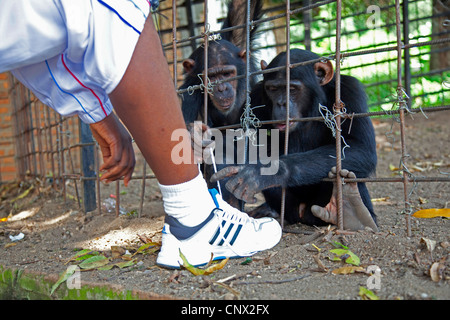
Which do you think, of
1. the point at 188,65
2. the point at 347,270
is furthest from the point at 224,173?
the point at 188,65

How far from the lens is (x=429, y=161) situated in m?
5.07

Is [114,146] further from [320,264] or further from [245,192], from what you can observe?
[320,264]

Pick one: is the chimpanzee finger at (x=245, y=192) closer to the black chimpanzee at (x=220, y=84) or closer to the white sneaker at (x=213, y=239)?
the white sneaker at (x=213, y=239)

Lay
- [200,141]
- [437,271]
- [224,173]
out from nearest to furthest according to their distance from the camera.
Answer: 1. [437,271]
2. [224,173]
3. [200,141]

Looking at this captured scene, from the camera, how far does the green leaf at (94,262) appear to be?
2068 mm

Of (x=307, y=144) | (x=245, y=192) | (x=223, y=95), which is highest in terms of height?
(x=223, y=95)

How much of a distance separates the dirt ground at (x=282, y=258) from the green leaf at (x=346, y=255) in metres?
0.02

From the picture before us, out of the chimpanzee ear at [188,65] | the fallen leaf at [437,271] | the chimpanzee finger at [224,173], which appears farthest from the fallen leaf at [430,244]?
the chimpanzee ear at [188,65]

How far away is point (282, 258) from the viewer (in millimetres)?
1945

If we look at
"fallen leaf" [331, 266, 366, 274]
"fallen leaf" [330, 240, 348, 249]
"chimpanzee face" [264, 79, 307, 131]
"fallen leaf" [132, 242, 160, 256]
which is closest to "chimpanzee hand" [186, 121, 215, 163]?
"chimpanzee face" [264, 79, 307, 131]

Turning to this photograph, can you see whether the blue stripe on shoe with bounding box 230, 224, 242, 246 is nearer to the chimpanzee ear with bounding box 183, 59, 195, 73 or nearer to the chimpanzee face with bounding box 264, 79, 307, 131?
the chimpanzee face with bounding box 264, 79, 307, 131

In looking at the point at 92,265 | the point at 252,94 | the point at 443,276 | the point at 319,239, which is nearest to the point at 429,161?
the point at 252,94

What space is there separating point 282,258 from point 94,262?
0.93m
